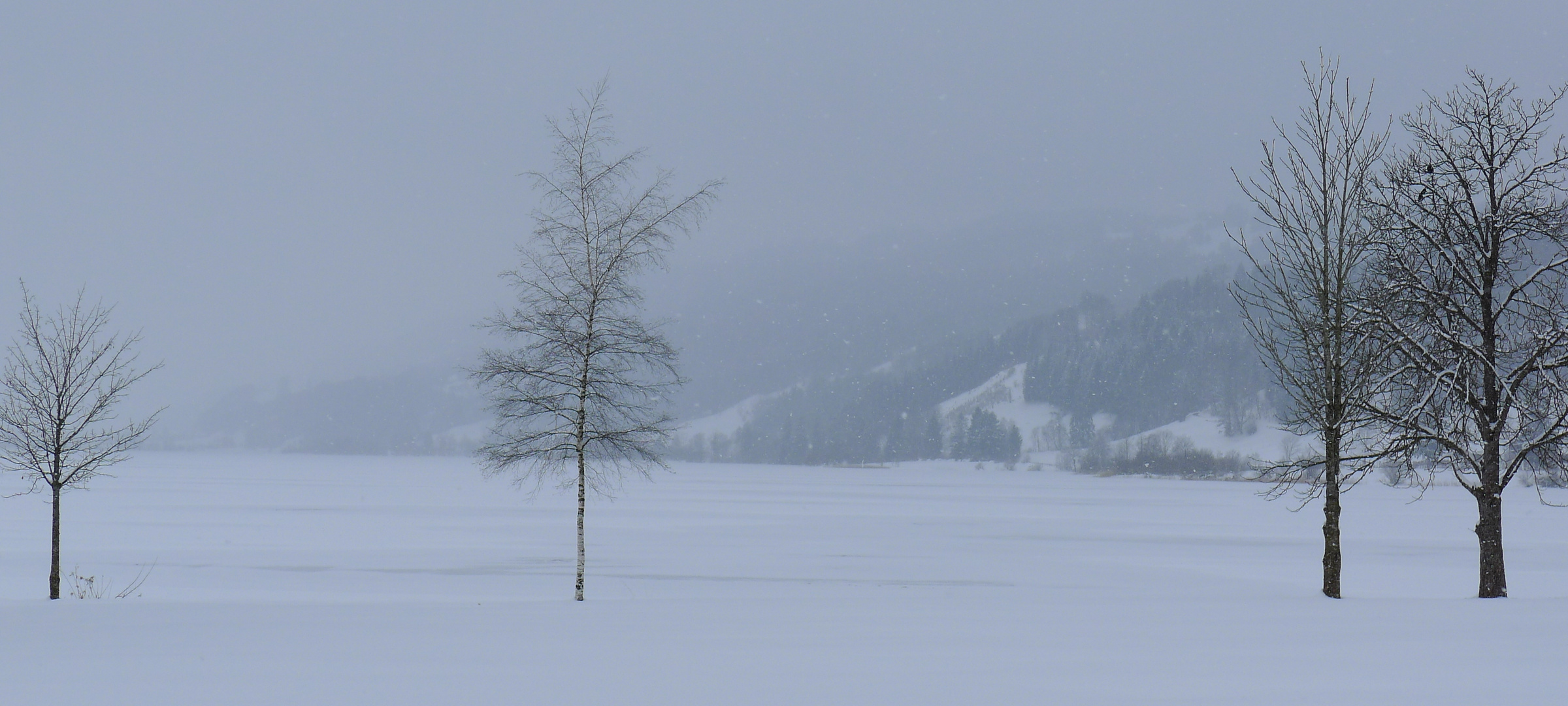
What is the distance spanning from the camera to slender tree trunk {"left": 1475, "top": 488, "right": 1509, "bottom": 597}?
19750mm

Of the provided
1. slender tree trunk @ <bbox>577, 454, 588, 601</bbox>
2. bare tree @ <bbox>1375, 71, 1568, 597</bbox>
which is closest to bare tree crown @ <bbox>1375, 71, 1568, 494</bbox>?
bare tree @ <bbox>1375, 71, 1568, 597</bbox>

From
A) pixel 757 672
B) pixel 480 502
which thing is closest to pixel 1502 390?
pixel 757 672

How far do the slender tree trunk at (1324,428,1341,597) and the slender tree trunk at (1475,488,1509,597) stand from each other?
8.10 ft

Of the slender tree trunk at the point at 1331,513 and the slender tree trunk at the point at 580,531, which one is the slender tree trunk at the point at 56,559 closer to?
the slender tree trunk at the point at 580,531

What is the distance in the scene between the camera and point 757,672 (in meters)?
12.7

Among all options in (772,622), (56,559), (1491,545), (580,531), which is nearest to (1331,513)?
(1491,545)

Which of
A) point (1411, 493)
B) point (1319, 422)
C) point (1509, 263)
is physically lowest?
point (1411, 493)

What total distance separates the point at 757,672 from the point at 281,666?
588cm

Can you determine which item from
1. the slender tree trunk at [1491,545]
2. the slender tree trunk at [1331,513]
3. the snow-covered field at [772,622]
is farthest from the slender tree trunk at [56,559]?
the slender tree trunk at [1491,545]

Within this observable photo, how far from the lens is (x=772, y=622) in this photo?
55.9ft

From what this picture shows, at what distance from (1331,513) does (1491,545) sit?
3.02 meters

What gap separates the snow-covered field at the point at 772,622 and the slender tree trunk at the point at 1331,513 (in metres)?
0.51

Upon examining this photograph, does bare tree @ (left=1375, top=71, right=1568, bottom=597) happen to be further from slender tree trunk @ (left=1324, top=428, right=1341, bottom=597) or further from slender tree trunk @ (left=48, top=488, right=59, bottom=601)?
slender tree trunk @ (left=48, top=488, right=59, bottom=601)

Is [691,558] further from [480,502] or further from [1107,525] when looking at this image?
[480,502]
